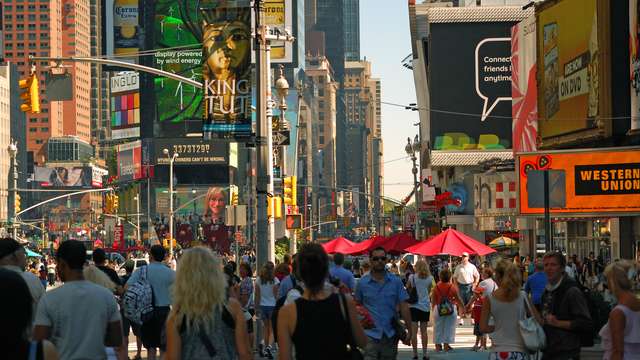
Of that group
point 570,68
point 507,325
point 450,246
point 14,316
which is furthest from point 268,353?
point 570,68

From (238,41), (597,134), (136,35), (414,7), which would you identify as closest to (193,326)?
(238,41)

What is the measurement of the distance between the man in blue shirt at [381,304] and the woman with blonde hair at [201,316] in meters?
5.02

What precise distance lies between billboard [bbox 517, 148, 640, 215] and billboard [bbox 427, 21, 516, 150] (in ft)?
133

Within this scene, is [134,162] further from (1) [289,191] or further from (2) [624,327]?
(2) [624,327]

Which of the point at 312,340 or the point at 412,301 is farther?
the point at 412,301

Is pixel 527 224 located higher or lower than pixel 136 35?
lower

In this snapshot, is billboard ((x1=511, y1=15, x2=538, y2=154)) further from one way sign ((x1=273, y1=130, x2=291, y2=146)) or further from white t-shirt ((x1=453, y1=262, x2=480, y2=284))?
white t-shirt ((x1=453, y1=262, x2=480, y2=284))

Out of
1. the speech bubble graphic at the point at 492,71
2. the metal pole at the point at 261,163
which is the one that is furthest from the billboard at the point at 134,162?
the metal pole at the point at 261,163

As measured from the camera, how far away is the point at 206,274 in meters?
9.17

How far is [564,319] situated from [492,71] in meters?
68.6

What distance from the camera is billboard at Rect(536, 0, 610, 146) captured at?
47750 mm

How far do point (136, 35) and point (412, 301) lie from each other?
541 feet

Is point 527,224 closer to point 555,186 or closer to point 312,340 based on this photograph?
point 555,186

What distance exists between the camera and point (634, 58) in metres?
44.5
